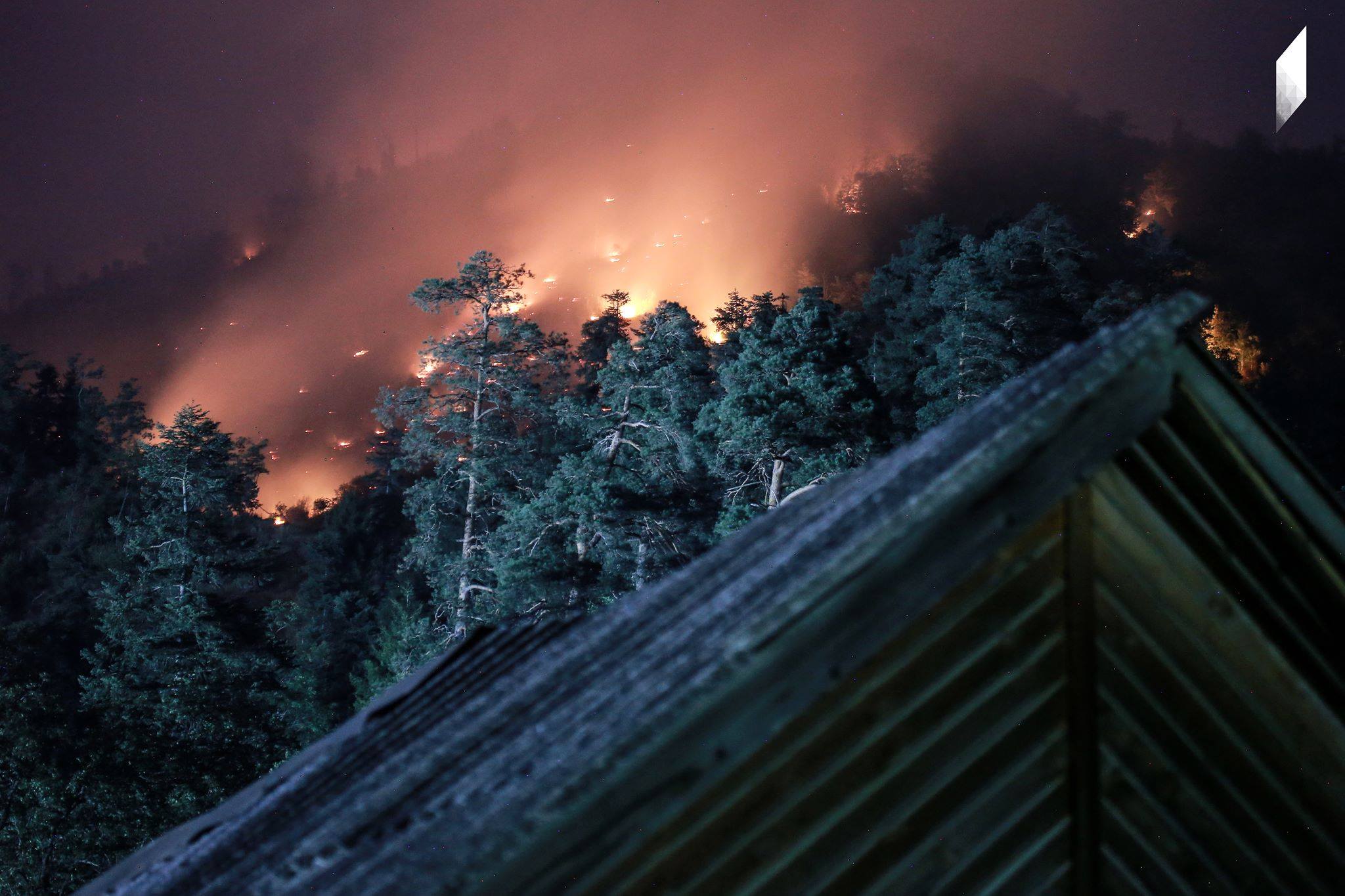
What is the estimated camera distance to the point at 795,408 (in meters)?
21.5

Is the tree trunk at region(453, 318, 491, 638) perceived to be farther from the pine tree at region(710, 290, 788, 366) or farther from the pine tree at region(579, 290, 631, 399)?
the pine tree at region(579, 290, 631, 399)

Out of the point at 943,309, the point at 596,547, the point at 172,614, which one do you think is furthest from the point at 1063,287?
the point at 172,614

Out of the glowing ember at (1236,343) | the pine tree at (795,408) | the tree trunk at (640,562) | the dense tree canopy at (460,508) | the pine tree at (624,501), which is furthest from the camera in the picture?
the glowing ember at (1236,343)

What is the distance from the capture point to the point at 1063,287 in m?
38.9

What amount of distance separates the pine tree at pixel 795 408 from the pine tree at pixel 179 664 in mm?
12310

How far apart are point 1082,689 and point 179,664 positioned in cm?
2518

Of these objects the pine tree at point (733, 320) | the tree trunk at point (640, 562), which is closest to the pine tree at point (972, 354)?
the pine tree at point (733, 320)

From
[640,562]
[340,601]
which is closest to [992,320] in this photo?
[640,562]

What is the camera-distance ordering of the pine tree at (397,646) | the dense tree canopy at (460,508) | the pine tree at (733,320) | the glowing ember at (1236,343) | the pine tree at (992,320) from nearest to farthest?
the dense tree canopy at (460,508) < the pine tree at (397,646) < the pine tree at (992,320) < the pine tree at (733,320) < the glowing ember at (1236,343)

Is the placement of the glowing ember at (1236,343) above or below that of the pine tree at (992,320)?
below

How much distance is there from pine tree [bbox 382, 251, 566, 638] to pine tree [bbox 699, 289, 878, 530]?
425 inches

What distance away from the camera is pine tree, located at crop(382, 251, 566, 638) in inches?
1246

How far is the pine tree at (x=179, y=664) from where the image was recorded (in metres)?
19.5

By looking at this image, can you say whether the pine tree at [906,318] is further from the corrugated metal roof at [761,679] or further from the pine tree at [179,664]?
the corrugated metal roof at [761,679]
